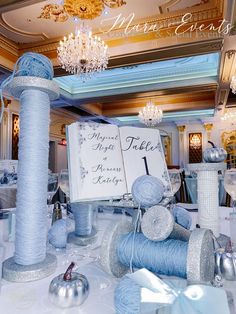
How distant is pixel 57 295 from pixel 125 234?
0.46 ft

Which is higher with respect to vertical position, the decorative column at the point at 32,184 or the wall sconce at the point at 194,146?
the wall sconce at the point at 194,146

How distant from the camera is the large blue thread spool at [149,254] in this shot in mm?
347

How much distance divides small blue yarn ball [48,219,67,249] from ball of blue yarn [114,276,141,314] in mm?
307

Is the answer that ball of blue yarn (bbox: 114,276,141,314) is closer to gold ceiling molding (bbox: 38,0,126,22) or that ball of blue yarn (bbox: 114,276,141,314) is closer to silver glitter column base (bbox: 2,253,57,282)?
silver glitter column base (bbox: 2,253,57,282)

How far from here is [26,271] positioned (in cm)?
44

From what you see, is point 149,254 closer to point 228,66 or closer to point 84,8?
point 84,8

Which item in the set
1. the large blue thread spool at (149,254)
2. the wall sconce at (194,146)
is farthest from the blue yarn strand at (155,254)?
the wall sconce at (194,146)

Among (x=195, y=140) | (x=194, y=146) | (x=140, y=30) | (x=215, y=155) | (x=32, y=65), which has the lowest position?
(x=215, y=155)

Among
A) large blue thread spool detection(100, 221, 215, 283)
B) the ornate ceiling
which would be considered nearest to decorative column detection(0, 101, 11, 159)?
the ornate ceiling

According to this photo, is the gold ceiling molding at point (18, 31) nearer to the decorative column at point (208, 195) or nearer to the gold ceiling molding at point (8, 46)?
the gold ceiling molding at point (8, 46)

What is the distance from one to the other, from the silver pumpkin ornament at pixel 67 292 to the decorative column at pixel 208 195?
37cm

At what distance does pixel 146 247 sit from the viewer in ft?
1.32

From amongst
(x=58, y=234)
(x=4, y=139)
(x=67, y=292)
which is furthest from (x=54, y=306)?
(x=4, y=139)

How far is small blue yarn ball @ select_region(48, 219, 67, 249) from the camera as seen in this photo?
60 cm
